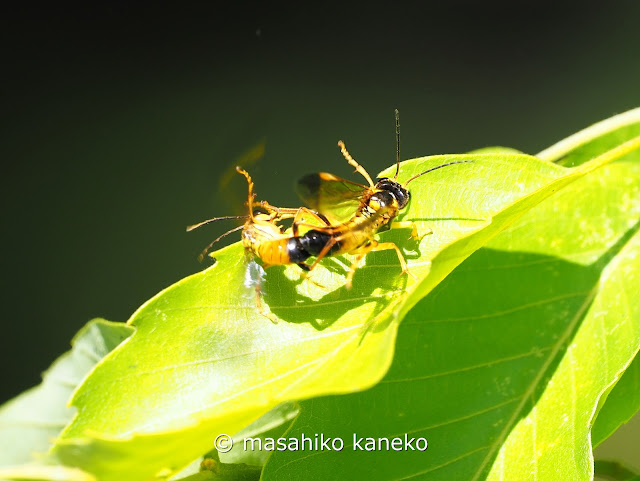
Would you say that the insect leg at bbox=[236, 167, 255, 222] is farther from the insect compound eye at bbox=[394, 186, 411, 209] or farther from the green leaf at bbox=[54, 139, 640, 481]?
the insect compound eye at bbox=[394, 186, 411, 209]

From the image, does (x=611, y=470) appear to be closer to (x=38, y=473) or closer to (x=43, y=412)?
(x=38, y=473)

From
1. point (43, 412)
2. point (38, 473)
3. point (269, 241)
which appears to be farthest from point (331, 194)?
point (43, 412)

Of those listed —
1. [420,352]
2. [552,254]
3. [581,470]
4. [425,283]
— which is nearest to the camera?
[425,283]

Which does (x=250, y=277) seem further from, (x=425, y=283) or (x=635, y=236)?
(x=635, y=236)

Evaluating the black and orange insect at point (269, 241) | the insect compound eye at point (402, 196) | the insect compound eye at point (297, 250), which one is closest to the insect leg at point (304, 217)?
the black and orange insect at point (269, 241)

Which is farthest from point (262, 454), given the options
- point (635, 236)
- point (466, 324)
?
point (635, 236)
